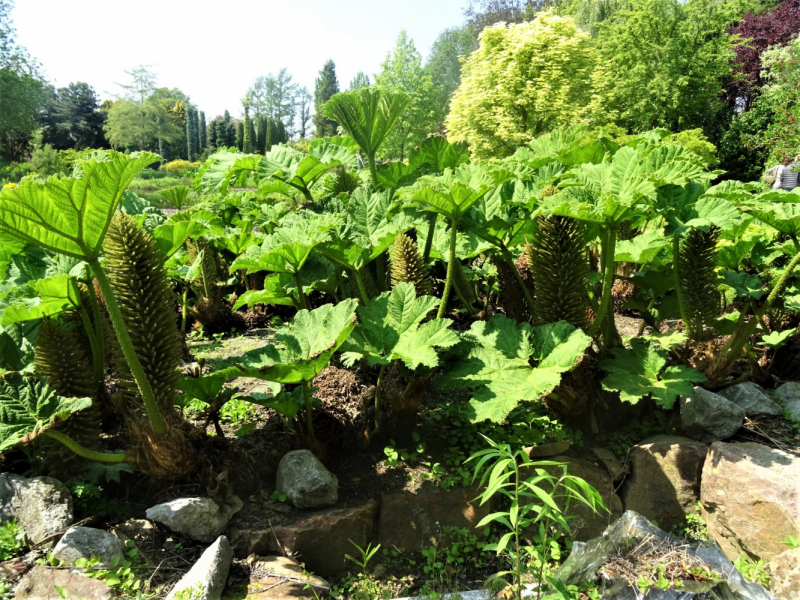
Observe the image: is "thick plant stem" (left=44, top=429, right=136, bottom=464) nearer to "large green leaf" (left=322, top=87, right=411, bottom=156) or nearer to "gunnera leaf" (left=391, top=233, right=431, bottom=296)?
"gunnera leaf" (left=391, top=233, right=431, bottom=296)

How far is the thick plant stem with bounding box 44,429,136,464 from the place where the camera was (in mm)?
1949

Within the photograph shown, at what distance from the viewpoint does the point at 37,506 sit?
1968 millimetres

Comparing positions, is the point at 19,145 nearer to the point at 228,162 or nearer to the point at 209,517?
the point at 228,162

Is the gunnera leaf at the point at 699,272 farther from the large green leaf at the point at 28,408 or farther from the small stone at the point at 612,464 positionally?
the large green leaf at the point at 28,408

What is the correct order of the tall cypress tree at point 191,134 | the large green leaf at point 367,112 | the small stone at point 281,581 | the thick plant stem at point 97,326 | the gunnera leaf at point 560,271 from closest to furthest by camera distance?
1. the small stone at point 281,581
2. the thick plant stem at point 97,326
3. the gunnera leaf at point 560,271
4. the large green leaf at point 367,112
5. the tall cypress tree at point 191,134

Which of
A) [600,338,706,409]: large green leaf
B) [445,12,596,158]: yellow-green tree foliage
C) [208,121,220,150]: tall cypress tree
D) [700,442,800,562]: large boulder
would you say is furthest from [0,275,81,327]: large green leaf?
[208,121,220,150]: tall cypress tree

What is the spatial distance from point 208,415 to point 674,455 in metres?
2.28

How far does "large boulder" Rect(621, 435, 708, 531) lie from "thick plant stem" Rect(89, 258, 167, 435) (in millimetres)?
2261

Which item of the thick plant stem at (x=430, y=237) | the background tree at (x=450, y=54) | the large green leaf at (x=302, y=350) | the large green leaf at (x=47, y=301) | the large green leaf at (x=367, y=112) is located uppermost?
the background tree at (x=450, y=54)

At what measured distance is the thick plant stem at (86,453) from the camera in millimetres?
1949

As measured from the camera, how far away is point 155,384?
2088 millimetres

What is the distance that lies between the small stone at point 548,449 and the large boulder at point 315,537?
904 millimetres

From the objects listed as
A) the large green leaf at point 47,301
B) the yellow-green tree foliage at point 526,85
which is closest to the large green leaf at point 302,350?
the large green leaf at point 47,301

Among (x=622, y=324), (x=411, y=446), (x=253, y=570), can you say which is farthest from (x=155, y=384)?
(x=622, y=324)
